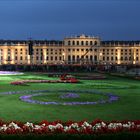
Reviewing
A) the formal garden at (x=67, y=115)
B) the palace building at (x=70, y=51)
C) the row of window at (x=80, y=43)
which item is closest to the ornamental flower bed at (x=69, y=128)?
the formal garden at (x=67, y=115)

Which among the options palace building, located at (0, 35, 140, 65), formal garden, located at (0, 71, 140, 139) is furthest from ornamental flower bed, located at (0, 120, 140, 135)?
palace building, located at (0, 35, 140, 65)

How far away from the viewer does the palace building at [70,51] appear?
123 metres

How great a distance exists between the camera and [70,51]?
12456 cm

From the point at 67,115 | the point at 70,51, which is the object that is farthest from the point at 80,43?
the point at 67,115

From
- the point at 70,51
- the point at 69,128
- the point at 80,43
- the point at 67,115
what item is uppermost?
the point at 80,43

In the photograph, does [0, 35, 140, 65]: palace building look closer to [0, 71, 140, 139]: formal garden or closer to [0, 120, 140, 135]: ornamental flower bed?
[0, 71, 140, 139]: formal garden

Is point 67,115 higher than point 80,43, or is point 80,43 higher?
point 80,43

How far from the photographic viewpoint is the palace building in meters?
123

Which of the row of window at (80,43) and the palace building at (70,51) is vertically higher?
the row of window at (80,43)

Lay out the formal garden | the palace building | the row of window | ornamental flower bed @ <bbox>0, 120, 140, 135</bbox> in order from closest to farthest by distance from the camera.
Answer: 1. ornamental flower bed @ <bbox>0, 120, 140, 135</bbox>
2. the formal garden
3. the palace building
4. the row of window

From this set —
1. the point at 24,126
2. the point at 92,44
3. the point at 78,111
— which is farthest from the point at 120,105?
the point at 92,44

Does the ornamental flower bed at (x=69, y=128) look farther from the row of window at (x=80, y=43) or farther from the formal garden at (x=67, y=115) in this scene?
the row of window at (x=80, y=43)

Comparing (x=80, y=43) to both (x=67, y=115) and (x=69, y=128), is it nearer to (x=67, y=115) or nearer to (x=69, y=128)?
(x=67, y=115)

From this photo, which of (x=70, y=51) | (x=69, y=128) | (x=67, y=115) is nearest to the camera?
(x=69, y=128)
